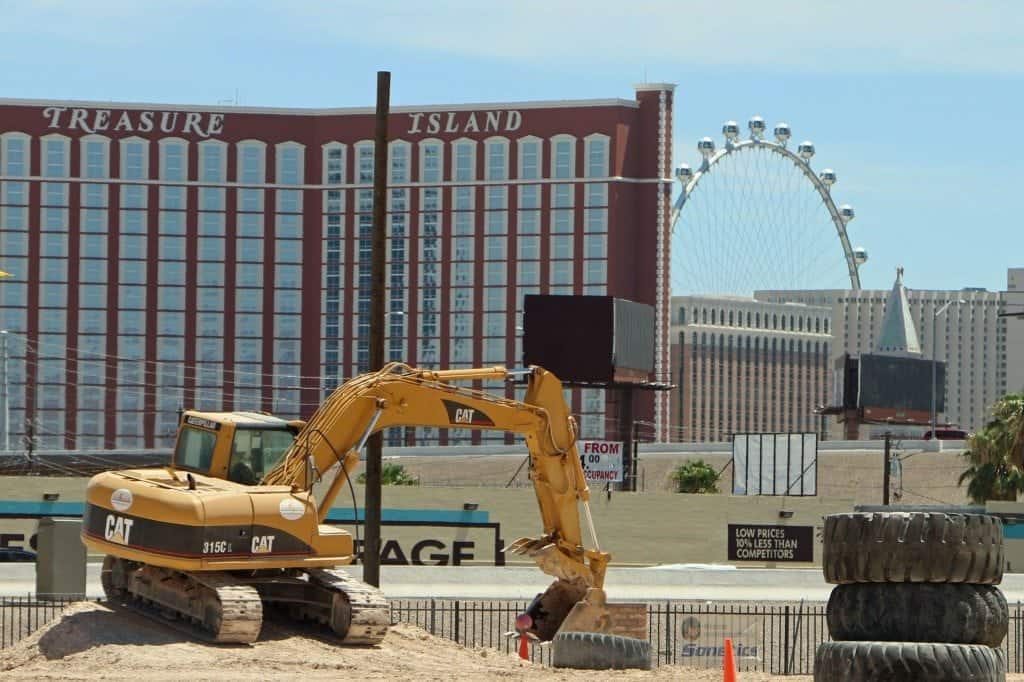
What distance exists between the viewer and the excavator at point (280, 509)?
94.1 feet

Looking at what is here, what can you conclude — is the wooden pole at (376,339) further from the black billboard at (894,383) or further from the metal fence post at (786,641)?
the black billboard at (894,383)

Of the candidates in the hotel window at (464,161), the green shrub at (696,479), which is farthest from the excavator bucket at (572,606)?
the hotel window at (464,161)

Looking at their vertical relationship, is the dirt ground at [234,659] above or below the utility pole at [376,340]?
below

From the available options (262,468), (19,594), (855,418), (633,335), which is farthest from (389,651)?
(855,418)

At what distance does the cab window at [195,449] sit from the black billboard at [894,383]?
4639 inches

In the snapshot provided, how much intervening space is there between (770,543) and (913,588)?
49.7 meters

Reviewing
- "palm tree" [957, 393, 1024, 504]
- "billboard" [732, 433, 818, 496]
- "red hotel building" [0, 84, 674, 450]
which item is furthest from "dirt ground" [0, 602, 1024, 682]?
"red hotel building" [0, 84, 674, 450]

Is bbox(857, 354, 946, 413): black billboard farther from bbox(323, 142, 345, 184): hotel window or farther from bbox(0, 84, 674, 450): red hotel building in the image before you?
bbox(323, 142, 345, 184): hotel window

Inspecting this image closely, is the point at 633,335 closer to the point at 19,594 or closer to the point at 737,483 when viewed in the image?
the point at 737,483

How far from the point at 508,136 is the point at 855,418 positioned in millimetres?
35260

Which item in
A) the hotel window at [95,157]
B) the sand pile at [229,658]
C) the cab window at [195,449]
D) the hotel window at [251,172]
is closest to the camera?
the sand pile at [229,658]

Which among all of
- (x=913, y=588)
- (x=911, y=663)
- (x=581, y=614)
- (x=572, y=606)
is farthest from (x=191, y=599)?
(x=911, y=663)

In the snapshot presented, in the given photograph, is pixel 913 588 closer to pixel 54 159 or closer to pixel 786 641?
pixel 786 641

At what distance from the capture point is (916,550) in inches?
842
